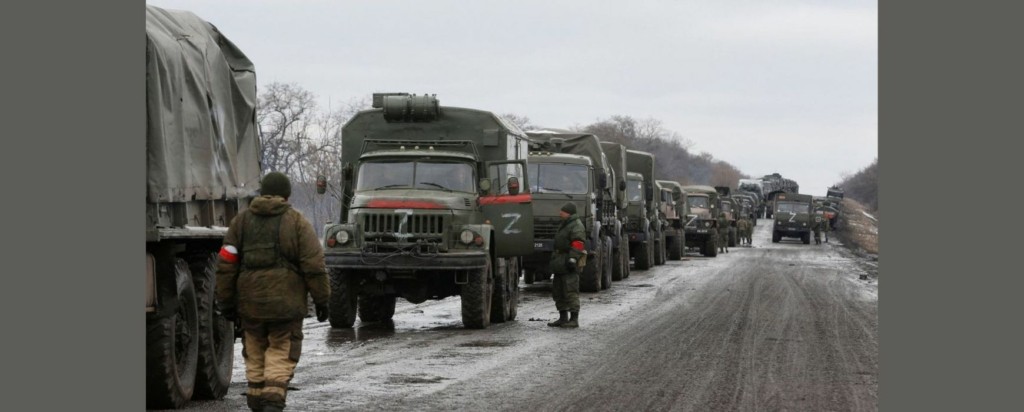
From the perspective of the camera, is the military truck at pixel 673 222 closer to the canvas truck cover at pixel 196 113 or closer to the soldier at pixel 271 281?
the canvas truck cover at pixel 196 113

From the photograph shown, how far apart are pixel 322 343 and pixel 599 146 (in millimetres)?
14334

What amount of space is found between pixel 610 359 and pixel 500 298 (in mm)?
4929

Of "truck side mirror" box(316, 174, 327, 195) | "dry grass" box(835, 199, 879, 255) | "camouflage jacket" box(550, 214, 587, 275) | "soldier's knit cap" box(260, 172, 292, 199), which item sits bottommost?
"dry grass" box(835, 199, 879, 255)

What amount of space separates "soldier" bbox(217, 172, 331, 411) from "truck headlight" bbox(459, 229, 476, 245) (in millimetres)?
7995

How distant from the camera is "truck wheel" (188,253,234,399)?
1032 centimetres

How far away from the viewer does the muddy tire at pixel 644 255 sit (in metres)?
37.0

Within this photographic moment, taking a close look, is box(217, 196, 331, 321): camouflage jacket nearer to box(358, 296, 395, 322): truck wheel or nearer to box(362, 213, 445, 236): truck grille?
box(362, 213, 445, 236): truck grille

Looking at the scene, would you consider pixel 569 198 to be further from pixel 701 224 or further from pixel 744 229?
pixel 744 229

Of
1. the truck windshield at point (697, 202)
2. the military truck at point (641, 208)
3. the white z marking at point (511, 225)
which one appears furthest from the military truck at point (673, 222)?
the white z marking at point (511, 225)

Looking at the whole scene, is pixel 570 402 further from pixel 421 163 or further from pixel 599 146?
pixel 599 146

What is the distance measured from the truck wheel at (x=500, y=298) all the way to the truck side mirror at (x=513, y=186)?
92 centimetres

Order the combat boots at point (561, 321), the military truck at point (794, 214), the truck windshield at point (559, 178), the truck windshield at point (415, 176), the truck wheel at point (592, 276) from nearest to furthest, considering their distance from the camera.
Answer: the truck windshield at point (415, 176) → the combat boots at point (561, 321) → the truck windshield at point (559, 178) → the truck wheel at point (592, 276) → the military truck at point (794, 214)

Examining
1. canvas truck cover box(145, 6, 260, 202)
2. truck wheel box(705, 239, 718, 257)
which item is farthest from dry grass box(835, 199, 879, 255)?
canvas truck cover box(145, 6, 260, 202)

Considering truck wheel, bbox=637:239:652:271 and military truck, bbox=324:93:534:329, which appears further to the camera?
truck wheel, bbox=637:239:652:271
